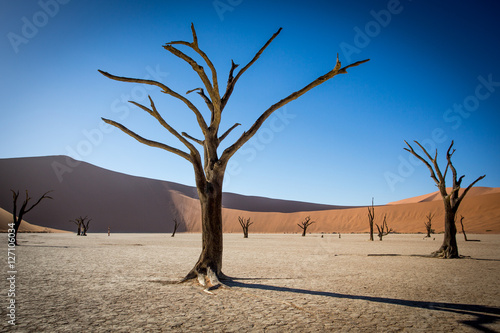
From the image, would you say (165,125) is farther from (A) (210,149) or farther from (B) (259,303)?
(B) (259,303)

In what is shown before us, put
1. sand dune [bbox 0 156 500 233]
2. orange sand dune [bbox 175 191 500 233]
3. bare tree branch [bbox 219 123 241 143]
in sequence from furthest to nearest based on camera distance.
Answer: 1. sand dune [bbox 0 156 500 233]
2. orange sand dune [bbox 175 191 500 233]
3. bare tree branch [bbox 219 123 241 143]

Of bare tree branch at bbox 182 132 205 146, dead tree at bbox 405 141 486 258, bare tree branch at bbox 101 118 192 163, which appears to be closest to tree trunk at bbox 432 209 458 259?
dead tree at bbox 405 141 486 258

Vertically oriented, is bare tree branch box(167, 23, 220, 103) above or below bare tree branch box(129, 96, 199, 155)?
above

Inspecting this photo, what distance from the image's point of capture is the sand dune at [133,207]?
66.1 m

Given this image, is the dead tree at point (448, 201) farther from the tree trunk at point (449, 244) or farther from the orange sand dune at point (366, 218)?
the orange sand dune at point (366, 218)

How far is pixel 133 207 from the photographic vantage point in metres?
80.2

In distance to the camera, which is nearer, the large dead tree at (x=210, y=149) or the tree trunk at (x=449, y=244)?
the large dead tree at (x=210, y=149)

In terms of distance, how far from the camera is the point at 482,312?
446cm

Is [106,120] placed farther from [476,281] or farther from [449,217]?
[449,217]

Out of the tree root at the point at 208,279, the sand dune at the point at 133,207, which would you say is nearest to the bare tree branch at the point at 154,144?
the tree root at the point at 208,279

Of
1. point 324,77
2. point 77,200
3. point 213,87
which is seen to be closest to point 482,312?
point 324,77

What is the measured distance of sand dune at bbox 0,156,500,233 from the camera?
217 feet

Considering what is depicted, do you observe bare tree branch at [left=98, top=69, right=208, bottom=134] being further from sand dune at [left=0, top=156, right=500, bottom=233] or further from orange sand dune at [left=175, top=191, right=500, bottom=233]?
sand dune at [left=0, top=156, right=500, bottom=233]

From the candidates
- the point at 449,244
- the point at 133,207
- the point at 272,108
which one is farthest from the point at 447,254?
the point at 133,207
